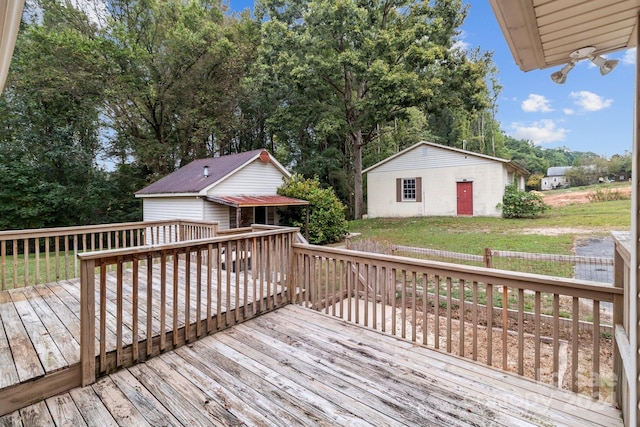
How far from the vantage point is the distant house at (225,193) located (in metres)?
10.5

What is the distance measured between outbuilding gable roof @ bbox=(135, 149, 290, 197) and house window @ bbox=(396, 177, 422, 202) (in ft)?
19.9

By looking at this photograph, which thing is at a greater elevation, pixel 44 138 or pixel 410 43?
pixel 410 43

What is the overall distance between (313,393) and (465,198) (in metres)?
14.4

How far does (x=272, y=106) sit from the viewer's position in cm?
1869

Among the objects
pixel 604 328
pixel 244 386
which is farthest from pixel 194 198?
pixel 604 328

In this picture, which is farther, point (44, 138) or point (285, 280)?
point (44, 138)

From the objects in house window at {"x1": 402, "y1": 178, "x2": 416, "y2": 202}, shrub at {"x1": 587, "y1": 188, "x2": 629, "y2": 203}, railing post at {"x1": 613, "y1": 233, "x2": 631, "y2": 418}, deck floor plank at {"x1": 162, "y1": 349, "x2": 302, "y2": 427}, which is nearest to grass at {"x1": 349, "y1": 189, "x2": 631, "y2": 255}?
house window at {"x1": 402, "y1": 178, "x2": 416, "y2": 202}

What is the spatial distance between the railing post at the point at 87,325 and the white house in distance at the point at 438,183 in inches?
584

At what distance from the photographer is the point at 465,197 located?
14734 mm

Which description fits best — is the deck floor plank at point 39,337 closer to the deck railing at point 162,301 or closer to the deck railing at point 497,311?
the deck railing at point 162,301

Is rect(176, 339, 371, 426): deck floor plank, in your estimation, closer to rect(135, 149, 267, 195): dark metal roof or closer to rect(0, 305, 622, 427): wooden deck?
rect(0, 305, 622, 427): wooden deck

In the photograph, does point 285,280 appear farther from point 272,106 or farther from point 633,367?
point 272,106

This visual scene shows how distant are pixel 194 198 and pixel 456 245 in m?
8.29

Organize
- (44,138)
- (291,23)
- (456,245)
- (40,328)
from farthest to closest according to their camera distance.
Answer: (291,23) → (44,138) → (456,245) → (40,328)
